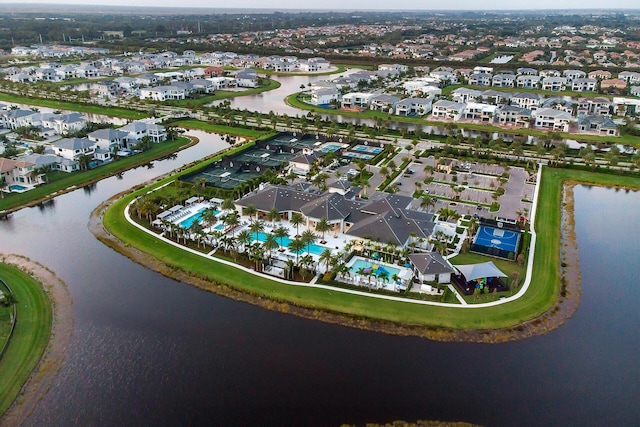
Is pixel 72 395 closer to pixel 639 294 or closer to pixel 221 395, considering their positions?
pixel 221 395

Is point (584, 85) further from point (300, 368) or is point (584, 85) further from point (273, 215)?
point (300, 368)

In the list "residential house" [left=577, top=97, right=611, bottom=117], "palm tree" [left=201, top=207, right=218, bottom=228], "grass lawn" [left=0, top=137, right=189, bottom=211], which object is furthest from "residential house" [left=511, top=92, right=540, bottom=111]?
"palm tree" [left=201, top=207, right=218, bottom=228]

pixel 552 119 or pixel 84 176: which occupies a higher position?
pixel 552 119

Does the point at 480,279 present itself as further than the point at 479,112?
No

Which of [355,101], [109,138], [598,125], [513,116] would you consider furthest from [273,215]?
[598,125]

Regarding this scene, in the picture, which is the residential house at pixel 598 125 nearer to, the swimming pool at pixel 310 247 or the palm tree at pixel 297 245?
the swimming pool at pixel 310 247

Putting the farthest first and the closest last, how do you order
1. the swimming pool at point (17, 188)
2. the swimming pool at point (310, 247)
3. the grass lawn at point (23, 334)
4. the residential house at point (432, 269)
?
1. the swimming pool at point (17, 188)
2. the swimming pool at point (310, 247)
3. the residential house at point (432, 269)
4. the grass lawn at point (23, 334)

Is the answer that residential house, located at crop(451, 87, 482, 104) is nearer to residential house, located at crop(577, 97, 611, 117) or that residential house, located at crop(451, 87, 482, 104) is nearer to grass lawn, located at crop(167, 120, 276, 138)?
residential house, located at crop(577, 97, 611, 117)

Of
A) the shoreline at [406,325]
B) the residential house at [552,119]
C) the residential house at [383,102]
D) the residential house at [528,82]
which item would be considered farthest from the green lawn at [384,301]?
the residential house at [528,82]
